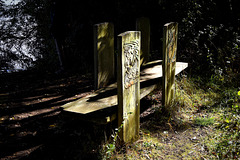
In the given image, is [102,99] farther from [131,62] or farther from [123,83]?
[131,62]

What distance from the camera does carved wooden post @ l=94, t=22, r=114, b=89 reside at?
3.27 metres

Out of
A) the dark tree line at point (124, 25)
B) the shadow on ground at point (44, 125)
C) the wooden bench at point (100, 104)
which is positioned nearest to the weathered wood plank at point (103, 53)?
the wooden bench at point (100, 104)

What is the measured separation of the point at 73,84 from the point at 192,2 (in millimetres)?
3861

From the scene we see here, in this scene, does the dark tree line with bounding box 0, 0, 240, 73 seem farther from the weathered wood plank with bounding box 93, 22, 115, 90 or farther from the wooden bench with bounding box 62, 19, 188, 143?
the weathered wood plank with bounding box 93, 22, 115, 90

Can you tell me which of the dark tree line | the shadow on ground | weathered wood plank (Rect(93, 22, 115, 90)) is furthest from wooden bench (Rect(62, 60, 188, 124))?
the dark tree line

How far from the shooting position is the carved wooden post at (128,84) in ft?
8.93

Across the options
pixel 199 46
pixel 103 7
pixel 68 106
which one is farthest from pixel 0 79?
pixel 199 46

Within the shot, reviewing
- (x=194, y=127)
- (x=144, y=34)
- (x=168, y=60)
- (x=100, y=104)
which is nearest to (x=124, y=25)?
(x=144, y=34)

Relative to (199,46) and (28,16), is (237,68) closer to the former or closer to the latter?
(199,46)

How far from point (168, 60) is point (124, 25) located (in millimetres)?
3044

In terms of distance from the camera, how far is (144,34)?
472 cm

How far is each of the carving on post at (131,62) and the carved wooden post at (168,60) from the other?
0.86 metres

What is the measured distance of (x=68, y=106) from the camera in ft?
9.62

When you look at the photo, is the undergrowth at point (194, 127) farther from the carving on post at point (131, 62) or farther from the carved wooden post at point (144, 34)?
the carved wooden post at point (144, 34)
